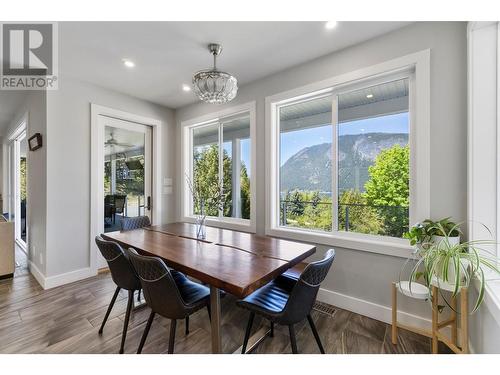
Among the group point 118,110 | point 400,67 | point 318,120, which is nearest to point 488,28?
point 400,67

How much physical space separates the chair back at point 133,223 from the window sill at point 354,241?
5.47ft

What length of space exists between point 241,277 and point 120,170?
10.5 ft

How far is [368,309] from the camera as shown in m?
2.18

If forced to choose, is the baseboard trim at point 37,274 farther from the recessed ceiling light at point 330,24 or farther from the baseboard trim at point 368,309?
the recessed ceiling light at point 330,24

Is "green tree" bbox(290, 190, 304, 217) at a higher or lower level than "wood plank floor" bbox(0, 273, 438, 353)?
higher

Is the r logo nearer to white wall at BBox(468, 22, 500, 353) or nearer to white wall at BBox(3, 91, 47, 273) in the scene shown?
white wall at BBox(3, 91, 47, 273)

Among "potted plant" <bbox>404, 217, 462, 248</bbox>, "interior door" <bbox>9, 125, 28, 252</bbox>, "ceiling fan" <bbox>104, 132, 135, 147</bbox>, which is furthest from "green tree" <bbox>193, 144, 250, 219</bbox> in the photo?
"interior door" <bbox>9, 125, 28, 252</bbox>

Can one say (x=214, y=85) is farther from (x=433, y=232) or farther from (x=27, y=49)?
(x=433, y=232)

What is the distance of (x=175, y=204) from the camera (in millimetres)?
4188

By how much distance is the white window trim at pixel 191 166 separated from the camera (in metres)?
3.03

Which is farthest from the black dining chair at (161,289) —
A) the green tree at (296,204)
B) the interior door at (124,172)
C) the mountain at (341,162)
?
the interior door at (124,172)

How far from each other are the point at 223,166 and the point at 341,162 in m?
1.82

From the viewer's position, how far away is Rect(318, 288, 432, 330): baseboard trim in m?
1.94

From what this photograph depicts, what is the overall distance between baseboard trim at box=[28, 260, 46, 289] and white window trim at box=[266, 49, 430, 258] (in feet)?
9.71
